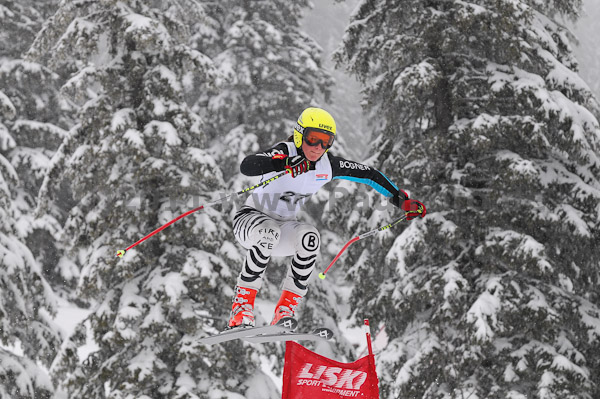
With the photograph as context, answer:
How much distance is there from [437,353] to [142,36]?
283 inches

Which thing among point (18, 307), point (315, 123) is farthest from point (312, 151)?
point (18, 307)

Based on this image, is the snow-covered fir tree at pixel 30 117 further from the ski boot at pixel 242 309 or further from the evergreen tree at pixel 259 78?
the ski boot at pixel 242 309

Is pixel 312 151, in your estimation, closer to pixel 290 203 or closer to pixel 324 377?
pixel 290 203

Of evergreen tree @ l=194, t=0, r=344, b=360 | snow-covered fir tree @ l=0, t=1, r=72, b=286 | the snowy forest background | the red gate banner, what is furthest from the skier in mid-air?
snow-covered fir tree @ l=0, t=1, r=72, b=286

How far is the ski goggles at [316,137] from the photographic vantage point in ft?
19.1

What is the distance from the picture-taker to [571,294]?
470 inches

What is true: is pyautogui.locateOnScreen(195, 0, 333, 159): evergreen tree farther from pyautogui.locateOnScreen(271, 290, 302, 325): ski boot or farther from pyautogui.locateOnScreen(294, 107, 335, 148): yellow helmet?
pyautogui.locateOnScreen(294, 107, 335, 148): yellow helmet

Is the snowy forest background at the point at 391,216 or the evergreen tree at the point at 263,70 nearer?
the snowy forest background at the point at 391,216

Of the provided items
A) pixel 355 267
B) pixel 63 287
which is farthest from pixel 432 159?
pixel 63 287

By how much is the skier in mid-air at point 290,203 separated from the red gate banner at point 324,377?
0.92 meters

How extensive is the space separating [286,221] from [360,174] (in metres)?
0.87

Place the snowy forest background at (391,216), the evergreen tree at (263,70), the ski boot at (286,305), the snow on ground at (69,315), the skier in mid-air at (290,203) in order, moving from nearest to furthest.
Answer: the skier in mid-air at (290,203) → the ski boot at (286,305) → the snowy forest background at (391,216) → the evergreen tree at (263,70) → the snow on ground at (69,315)

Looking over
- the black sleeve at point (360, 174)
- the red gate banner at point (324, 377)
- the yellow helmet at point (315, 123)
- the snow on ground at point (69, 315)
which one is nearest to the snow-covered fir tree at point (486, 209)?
the red gate banner at point (324, 377)

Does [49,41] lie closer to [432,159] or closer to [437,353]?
[432,159]
